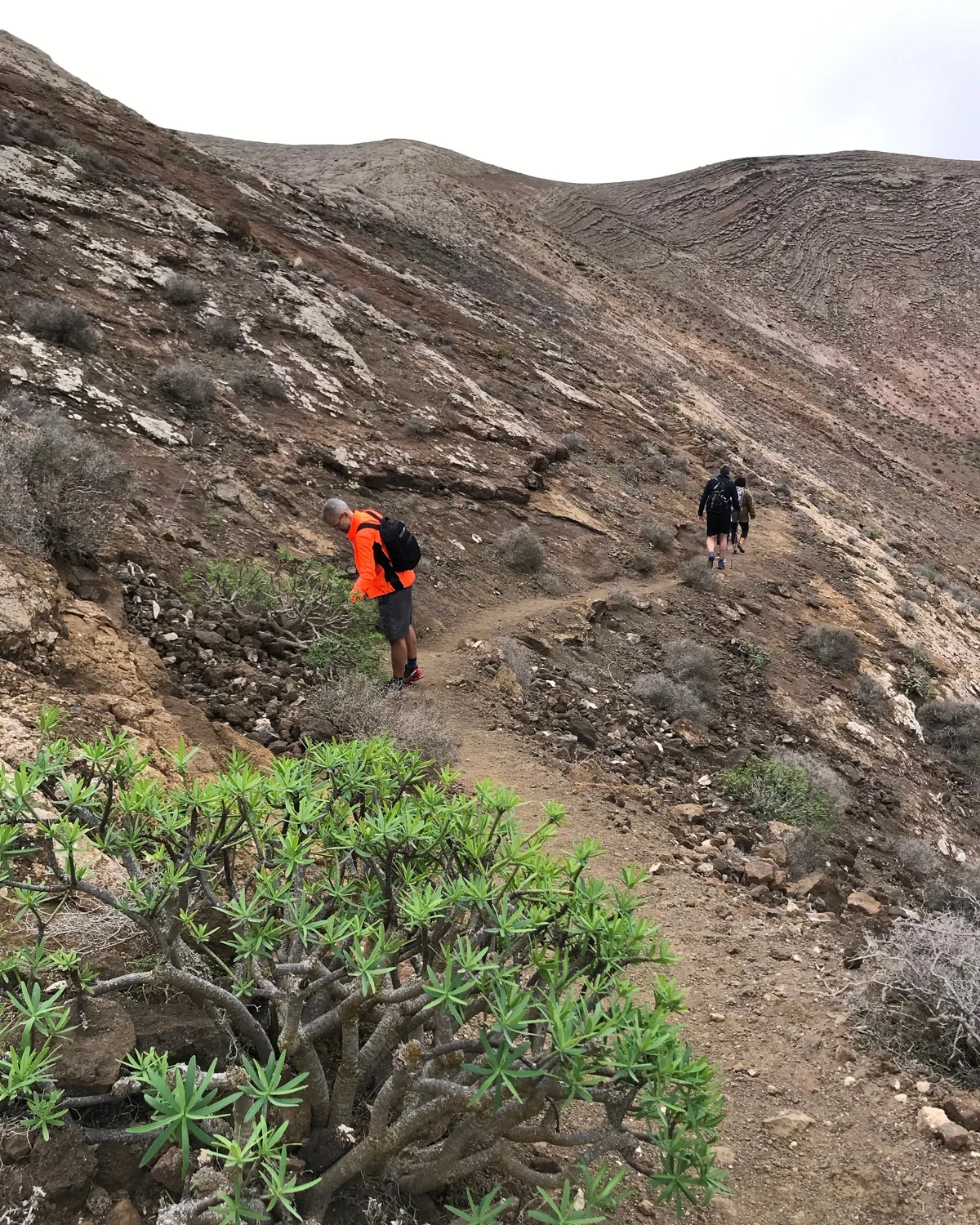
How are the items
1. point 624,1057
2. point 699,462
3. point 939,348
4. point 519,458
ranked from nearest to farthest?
point 624,1057, point 519,458, point 699,462, point 939,348

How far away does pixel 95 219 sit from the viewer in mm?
11312

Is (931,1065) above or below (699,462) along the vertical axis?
below

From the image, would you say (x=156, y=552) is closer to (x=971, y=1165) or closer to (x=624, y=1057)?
(x=624, y=1057)

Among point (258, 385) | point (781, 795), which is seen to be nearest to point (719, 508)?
point (781, 795)

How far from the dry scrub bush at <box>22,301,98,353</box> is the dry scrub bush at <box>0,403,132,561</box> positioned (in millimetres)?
3519

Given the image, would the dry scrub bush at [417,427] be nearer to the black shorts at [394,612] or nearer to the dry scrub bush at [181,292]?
the dry scrub bush at [181,292]

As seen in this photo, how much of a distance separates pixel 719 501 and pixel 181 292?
8.46 m

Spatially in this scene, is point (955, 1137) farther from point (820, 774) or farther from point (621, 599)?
point (621, 599)

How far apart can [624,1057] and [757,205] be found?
169 feet

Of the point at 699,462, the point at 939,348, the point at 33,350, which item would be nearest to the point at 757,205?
the point at 939,348

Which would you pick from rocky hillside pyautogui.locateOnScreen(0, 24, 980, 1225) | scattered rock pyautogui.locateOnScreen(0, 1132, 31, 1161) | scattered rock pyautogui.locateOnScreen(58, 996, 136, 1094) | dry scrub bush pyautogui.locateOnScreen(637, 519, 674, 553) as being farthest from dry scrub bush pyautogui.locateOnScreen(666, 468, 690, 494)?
scattered rock pyautogui.locateOnScreen(0, 1132, 31, 1161)

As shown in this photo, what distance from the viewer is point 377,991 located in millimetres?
1776

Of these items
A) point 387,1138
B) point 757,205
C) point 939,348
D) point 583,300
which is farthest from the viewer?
point 757,205

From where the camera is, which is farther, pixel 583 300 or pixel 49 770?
pixel 583 300
